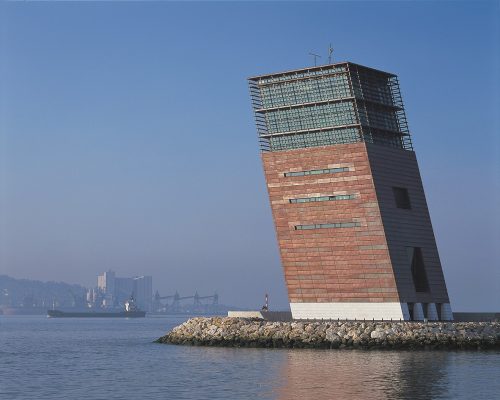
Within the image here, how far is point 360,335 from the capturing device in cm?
10850

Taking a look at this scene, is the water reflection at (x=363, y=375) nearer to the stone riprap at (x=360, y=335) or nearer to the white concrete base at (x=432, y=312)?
the stone riprap at (x=360, y=335)

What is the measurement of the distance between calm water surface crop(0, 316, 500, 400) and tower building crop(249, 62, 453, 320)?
16328 mm

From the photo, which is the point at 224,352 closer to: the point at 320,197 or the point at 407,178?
the point at 320,197

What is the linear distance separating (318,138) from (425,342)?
31.9m

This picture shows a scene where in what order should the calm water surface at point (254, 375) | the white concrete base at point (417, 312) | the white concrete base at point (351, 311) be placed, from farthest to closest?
1. the white concrete base at point (417, 312)
2. the white concrete base at point (351, 311)
3. the calm water surface at point (254, 375)

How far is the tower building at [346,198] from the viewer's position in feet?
393

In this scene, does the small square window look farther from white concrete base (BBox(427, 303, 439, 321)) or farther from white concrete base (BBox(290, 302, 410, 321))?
white concrete base (BBox(290, 302, 410, 321))

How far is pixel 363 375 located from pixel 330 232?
4186 centimetres

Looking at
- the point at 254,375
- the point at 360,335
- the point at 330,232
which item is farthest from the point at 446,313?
the point at 254,375

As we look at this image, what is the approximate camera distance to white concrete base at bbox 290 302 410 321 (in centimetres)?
11875

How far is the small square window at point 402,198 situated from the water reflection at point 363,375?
1105 inches

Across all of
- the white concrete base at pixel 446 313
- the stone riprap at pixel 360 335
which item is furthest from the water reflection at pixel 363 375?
the white concrete base at pixel 446 313

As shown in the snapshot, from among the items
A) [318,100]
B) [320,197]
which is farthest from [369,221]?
[318,100]

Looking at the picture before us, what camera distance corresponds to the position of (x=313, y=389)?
73500 millimetres
